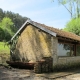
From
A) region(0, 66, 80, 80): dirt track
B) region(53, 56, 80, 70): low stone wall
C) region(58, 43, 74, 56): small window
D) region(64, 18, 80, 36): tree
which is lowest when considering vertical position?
region(0, 66, 80, 80): dirt track

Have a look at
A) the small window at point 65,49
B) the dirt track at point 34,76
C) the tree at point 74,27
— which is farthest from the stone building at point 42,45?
the tree at point 74,27

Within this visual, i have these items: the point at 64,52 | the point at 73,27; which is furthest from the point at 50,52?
the point at 73,27

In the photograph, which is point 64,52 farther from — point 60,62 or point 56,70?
point 56,70

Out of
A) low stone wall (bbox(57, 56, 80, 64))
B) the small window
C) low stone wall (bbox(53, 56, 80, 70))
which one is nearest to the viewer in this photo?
low stone wall (bbox(53, 56, 80, 70))

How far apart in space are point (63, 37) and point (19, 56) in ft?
19.3

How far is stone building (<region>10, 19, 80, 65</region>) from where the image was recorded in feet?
56.5

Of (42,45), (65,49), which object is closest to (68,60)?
(65,49)

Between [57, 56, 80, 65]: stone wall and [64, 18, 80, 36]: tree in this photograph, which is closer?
[57, 56, 80, 65]: stone wall

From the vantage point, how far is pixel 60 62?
17.8m

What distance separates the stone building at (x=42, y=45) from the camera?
56.5 feet

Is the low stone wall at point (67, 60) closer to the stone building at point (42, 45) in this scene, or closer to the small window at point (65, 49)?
the stone building at point (42, 45)

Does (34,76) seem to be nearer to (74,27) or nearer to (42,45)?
(42,45)

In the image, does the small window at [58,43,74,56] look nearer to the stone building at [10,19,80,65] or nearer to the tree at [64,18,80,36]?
the stone building at [10,19,80,65]

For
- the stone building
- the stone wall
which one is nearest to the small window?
the stone building
